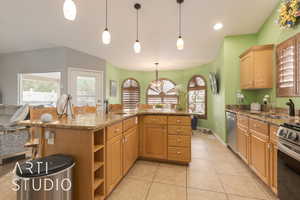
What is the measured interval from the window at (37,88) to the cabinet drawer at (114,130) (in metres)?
3.21

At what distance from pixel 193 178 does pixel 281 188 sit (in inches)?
39.4

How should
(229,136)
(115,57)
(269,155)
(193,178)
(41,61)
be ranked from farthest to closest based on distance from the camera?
1. (115,57)
2. (41,61)
3. (229,136)
4. (193,178)
5. (269,155)

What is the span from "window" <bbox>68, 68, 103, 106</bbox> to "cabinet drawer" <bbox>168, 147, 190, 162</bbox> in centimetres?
257

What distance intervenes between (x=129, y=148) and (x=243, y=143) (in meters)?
2.05

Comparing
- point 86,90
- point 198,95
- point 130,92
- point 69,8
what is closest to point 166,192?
point 69,8

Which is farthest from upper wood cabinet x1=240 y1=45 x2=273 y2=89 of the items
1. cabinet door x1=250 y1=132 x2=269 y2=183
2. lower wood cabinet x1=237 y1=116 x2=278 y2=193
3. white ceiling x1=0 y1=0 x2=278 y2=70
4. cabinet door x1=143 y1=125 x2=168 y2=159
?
cabinet door x1=143 y1=125 x2=168 y2=159

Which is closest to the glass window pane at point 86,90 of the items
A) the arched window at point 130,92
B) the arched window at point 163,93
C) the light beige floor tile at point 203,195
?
the arched window at point 130,92

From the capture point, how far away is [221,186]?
1764 millimetres

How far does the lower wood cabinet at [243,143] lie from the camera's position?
6.93 ft

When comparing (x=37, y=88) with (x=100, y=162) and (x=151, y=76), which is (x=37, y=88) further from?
(x=100, y=162)

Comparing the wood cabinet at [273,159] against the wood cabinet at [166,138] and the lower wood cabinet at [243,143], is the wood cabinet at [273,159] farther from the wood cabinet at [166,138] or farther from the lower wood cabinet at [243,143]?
the wood cabinet at [166,138]

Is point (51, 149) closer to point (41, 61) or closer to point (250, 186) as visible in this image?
point (250, 186)

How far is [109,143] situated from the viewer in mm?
1505

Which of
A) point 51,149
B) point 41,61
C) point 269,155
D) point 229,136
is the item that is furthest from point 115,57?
point 269,155
